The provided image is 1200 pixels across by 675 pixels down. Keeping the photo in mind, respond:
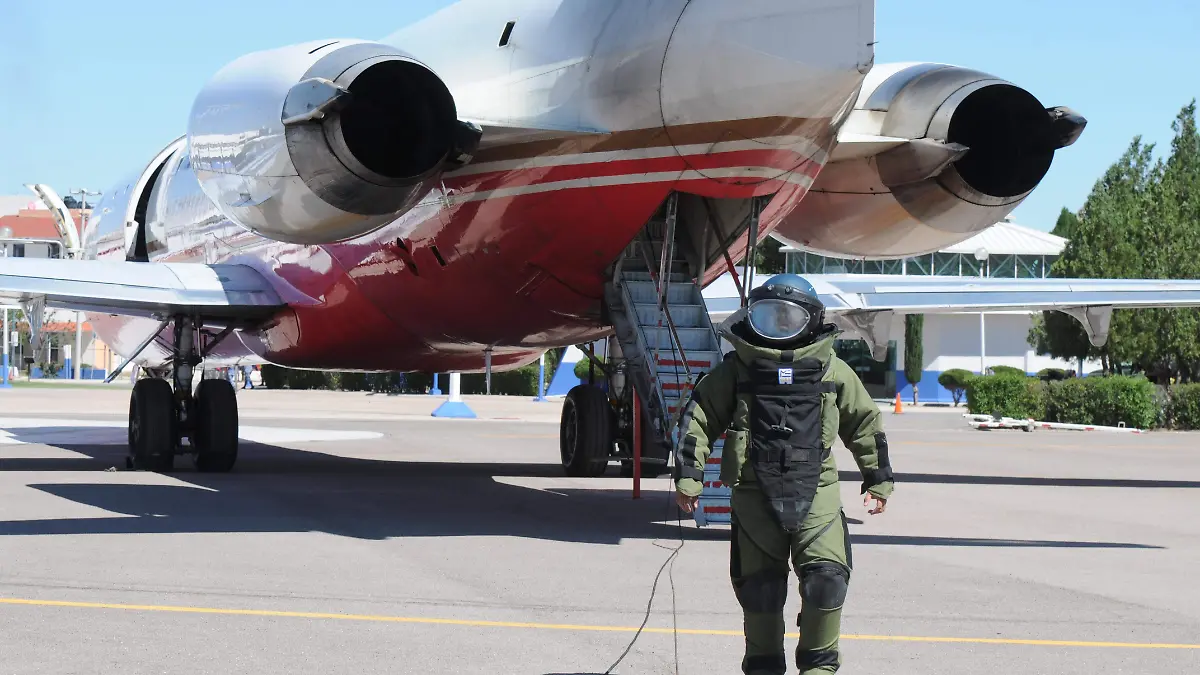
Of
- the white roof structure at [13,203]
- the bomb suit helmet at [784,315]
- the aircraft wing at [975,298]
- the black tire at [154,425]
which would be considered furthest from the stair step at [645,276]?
the white roof structure at [13,203]

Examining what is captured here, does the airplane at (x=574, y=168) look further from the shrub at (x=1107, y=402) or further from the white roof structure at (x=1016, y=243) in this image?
the white roof structure at (x=1016, y=243)

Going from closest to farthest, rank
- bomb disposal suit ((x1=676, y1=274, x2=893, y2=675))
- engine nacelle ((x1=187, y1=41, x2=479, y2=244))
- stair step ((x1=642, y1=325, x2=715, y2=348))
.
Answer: bomb disposal suit ((x1=676, y1=274, x2=893, y2=675))
engine nacelle ((x1=187, y1=41, x2=479, y2=244))
stair step ((x1=642, y1=325, x2=715, y2=348))

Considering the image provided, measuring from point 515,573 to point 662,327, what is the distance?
332 cm

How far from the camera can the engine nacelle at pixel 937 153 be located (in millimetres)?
13328

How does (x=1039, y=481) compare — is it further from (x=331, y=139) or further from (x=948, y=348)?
(x=948, y=348)

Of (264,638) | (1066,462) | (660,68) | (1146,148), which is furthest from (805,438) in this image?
(1146,148)

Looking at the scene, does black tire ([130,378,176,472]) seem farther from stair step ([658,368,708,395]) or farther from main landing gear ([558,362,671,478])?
stair step ([658,368,708,395])

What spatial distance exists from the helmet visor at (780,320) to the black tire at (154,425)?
12438 mm

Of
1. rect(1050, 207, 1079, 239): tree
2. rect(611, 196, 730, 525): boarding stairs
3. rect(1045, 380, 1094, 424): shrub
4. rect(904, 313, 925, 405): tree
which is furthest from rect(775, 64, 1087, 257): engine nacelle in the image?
rect(1050, 207, 1079, 239): tree

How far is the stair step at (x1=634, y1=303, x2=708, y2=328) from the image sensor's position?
12.6 meters

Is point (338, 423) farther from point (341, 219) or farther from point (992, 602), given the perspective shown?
point (992, 602)

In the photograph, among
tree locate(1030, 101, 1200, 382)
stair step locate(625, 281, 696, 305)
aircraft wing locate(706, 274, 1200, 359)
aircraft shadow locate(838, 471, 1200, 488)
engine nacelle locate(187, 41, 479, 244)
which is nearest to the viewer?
engine nacelle locate(187, 41, 479, 244)

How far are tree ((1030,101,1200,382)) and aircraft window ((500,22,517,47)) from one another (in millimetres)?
31218

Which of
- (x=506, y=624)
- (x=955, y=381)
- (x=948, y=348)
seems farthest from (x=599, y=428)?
(x=948, y=348)
